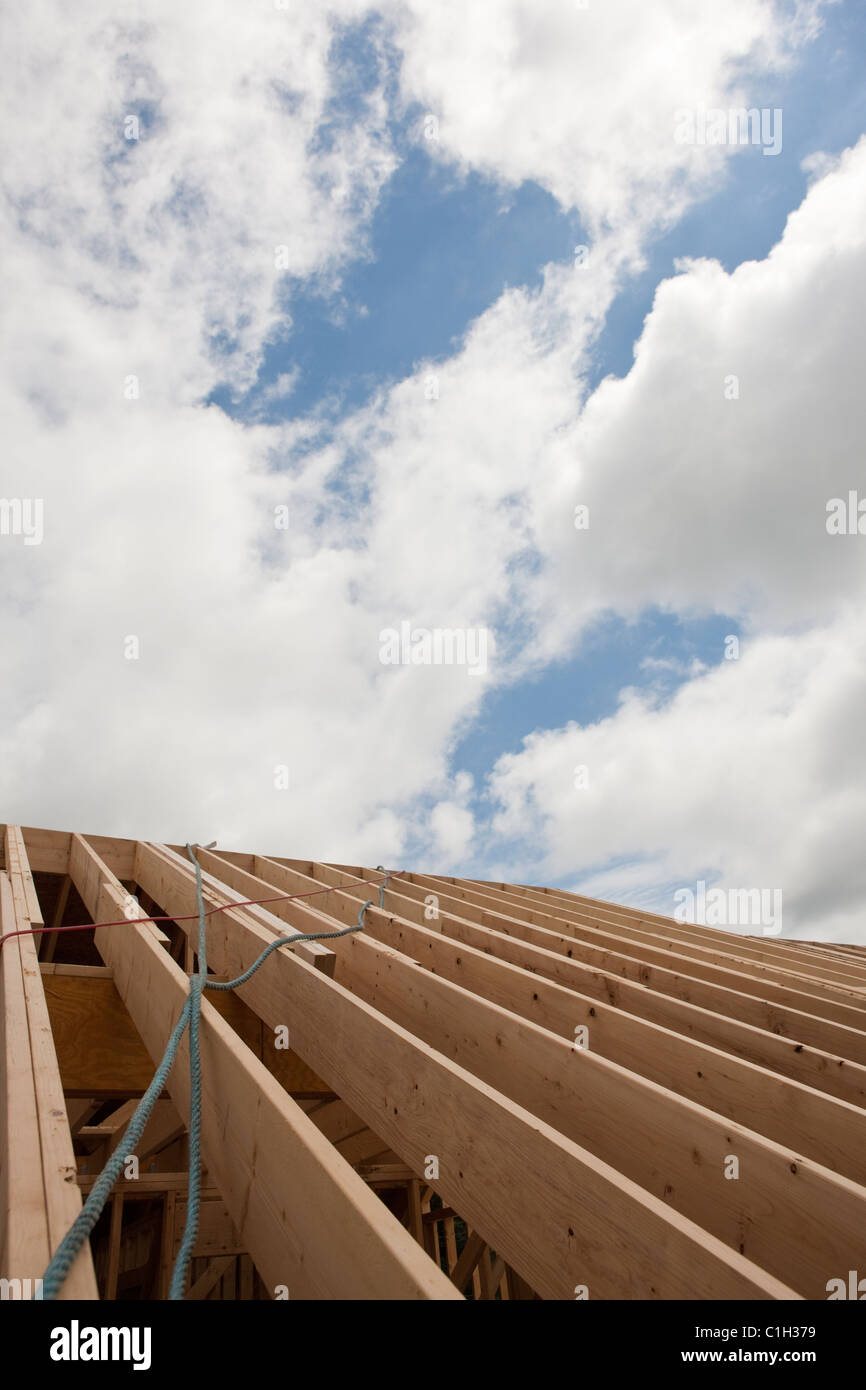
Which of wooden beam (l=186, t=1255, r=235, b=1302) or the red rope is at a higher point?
the red rope

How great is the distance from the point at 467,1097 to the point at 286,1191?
17.4 inches

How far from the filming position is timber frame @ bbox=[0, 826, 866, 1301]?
1230 millimetres

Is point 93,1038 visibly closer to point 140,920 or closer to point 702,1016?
point 140,920

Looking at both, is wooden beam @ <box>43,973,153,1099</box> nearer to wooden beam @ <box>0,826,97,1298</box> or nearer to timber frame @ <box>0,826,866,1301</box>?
timber frame @ <box>0,826,866,1301</box>

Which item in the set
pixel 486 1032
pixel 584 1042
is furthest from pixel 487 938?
pixel 486 1032

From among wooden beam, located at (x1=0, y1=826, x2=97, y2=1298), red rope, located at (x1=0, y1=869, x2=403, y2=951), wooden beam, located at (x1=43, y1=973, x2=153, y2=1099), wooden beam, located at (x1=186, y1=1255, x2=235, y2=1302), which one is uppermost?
red rope, located at (x1=0, y1=869, x2=403, y2=951)

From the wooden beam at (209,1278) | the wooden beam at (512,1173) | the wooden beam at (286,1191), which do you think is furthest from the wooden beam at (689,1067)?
the wooden beam at (209,1278)

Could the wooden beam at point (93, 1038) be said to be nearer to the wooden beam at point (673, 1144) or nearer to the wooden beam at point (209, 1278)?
the wooden beam at point (673, 1144)

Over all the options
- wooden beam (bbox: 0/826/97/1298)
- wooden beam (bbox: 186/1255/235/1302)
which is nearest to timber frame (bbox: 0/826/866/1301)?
wooden beam (bbox: 0/826/97/1298)

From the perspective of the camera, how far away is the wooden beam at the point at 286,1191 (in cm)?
113

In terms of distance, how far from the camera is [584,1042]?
238 centimetres

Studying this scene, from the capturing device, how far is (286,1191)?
1350 mm

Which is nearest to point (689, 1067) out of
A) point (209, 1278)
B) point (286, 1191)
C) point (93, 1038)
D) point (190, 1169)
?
point (286, 1191)
